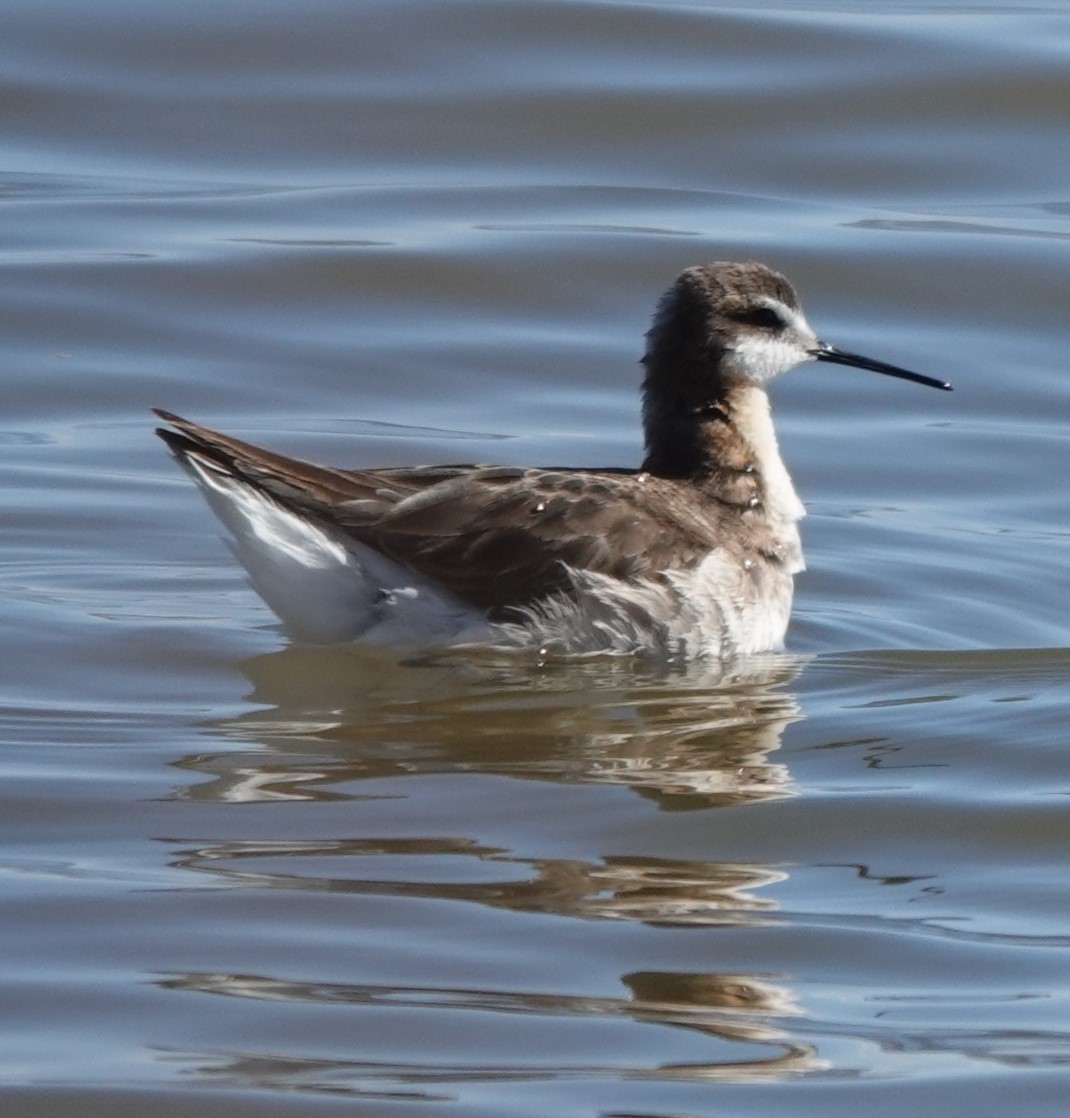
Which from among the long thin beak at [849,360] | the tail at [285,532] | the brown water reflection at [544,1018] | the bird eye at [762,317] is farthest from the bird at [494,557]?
the brown water reflection at [544,1018]

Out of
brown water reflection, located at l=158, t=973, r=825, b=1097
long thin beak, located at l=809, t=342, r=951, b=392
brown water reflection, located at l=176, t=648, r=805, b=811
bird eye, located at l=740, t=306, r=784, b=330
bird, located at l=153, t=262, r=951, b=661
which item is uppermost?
bird eye, located at l=740, t=306, r=784, b=330

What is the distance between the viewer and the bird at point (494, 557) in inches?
317

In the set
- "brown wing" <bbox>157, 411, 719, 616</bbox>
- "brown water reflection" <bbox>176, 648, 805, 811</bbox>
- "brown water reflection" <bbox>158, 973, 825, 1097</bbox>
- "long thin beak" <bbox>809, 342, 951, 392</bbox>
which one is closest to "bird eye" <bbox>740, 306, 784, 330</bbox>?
"long thin beak" <bbox>809, 342, 951, 392</bbox>

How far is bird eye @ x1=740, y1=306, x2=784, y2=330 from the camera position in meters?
9.00

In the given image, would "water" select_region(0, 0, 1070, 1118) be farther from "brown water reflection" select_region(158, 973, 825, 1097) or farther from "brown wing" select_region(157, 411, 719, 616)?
"brown wing" select_region(157, 411, 719, 616)

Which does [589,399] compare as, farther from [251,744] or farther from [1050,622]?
[251,744]

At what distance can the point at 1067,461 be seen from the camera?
10539mm

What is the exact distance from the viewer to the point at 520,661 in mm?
8312

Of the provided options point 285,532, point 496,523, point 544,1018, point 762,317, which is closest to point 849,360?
point 762,317

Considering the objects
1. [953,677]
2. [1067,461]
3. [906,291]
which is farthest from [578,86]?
[953,677]

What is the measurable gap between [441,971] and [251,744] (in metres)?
1.94

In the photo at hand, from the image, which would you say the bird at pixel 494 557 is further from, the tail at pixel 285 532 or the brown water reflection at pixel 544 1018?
the brown water reflection at pixel 544 1018

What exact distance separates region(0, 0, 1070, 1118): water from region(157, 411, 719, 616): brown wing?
0.32 m

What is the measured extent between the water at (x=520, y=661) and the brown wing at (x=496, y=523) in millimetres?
317
